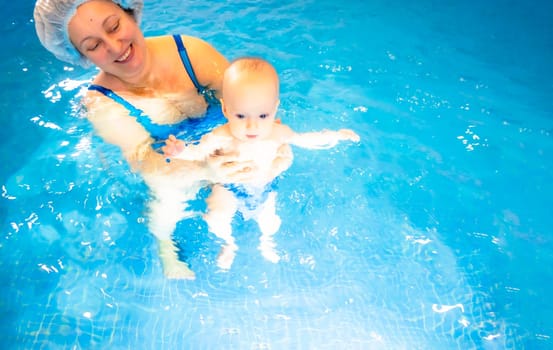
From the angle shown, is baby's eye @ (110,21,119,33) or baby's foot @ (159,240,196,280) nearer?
baby's eye @ (110,21,119,33)

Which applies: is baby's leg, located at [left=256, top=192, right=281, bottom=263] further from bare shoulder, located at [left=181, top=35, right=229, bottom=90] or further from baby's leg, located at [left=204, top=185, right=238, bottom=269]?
bare shoulder, located at [left=181, top=35, right=229, bottom=90]

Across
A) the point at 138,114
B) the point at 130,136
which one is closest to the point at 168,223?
the point at 130,136

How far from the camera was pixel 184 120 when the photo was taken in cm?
233

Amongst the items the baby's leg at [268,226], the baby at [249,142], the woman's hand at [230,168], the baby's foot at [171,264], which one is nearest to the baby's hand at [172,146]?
the baby at [249,142]

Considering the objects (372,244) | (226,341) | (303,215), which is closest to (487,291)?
(372,244)

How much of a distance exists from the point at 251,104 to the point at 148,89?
0.77 metres

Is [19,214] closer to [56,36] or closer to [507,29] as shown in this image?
[56,36]

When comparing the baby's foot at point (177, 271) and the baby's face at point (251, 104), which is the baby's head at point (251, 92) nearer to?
the baby's face at point (251, 104)

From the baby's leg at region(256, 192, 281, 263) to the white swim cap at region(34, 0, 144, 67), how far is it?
1.28 meters

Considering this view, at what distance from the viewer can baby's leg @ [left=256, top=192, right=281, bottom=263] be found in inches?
93.0

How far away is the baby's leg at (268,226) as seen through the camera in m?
2.36

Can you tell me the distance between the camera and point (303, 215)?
2762 mm

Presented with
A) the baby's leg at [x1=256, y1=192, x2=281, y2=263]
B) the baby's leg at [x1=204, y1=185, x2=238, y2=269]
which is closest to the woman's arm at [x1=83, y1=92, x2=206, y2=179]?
the baby's leg at [x1=204, y1=185, x2=238, y2=269]

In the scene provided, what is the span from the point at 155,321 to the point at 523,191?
9.28 feet
